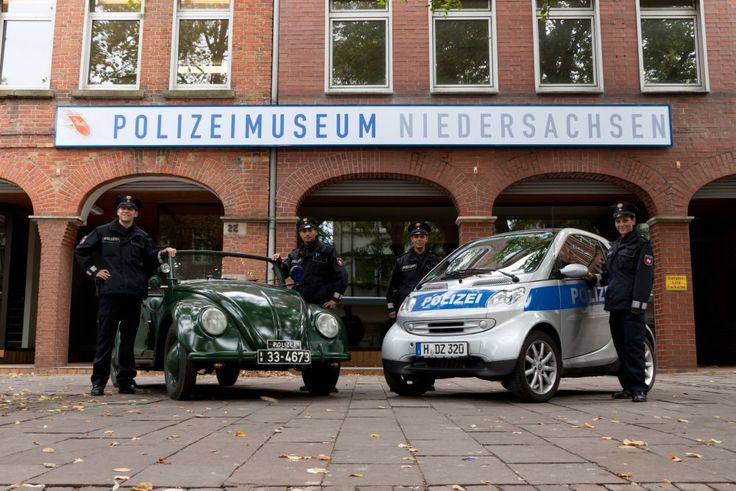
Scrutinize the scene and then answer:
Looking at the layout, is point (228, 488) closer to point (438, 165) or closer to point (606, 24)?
point (438, 165)

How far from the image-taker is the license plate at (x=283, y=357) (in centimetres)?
646

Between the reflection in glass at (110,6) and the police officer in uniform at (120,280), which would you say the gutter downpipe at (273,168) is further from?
the police officer in uniform at (120,280)

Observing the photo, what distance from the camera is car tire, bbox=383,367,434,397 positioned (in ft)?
24.1

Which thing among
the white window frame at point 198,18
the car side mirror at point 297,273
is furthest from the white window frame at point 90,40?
the car side mirror at point 297,273

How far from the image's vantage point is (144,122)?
12969 millimetres

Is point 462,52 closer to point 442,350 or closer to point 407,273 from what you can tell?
point 407,273

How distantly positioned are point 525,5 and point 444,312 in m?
8.89

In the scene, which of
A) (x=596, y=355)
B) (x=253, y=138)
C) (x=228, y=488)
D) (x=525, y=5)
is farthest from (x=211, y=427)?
(x=525, y=5)

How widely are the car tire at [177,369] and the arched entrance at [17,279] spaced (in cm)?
1033

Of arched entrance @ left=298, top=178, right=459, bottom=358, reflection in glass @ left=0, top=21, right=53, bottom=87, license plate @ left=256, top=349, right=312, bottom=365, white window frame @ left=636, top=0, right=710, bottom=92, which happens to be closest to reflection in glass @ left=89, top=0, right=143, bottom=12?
reflection in glass @ left=0, top=21, right=53, bottom=87

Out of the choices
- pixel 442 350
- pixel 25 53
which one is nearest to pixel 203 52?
pixel 25 53

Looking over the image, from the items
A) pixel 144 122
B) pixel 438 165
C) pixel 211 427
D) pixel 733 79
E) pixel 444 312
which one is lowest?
pixel 211 427

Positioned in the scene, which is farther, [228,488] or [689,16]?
[689,16]

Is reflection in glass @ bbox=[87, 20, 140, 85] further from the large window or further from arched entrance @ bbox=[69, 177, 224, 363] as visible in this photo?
arched entrance @ bbox=[69, 177, 224, 363]
